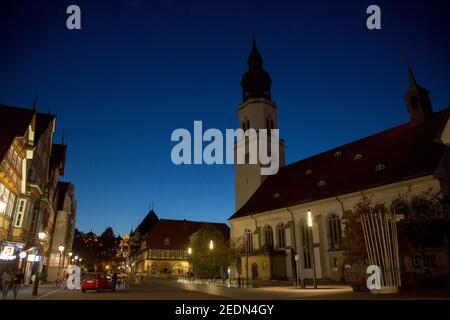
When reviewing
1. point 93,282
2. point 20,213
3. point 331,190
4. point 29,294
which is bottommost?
point 29,294

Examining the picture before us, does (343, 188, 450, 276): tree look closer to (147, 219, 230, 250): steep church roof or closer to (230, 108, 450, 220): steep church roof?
(230, 108, 450, 220): steep church roof

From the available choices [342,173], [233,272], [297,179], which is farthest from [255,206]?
[342,173]

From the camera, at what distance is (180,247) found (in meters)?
72.0

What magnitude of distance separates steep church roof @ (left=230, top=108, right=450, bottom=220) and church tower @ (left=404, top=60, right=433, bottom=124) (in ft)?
2.74

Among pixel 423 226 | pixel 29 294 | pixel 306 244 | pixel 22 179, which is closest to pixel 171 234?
pixel 306 244

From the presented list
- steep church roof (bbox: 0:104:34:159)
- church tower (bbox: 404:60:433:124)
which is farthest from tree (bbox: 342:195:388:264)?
steep church roof (bbox: 0:104:34:159)

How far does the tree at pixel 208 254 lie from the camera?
4900 cm

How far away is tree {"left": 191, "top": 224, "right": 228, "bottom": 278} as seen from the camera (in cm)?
4900

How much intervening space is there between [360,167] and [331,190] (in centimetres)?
409

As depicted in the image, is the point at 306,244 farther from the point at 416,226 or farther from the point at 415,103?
the point at 415,103

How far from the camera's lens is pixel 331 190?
3675cm
